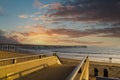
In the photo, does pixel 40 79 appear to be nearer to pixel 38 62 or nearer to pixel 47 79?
pixel 47 79

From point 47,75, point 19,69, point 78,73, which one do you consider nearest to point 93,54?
point 47,75

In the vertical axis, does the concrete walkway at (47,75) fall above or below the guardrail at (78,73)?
below

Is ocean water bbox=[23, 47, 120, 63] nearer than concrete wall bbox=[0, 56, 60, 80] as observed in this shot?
No

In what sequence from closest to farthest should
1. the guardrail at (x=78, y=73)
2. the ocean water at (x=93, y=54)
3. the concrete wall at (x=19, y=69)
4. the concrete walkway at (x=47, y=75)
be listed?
the guardrail at (x=78, y=73), the concrete wall at (x=19, y=69), the concrete walkway at (x=47, y=75), the ocean water at (x=93, y=54)

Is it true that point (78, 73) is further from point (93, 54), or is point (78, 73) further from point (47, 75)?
point (93, 54)

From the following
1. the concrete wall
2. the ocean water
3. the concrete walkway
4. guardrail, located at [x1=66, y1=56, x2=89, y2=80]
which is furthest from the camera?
the ocean water

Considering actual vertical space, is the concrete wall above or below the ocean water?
above

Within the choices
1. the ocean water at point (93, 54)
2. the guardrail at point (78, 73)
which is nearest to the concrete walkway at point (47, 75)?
the guardrail at point (78, 73)

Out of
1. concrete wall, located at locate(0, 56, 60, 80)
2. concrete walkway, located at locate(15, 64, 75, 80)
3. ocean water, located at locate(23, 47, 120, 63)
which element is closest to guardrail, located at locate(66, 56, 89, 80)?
concrete walkway, located at locate(15, 64, 75, 80)

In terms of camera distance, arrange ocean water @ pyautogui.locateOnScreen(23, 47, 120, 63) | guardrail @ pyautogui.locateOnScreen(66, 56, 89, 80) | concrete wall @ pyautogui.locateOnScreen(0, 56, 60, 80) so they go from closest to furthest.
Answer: guardrail @ pyautogui.locateOnScreen(66, 56, 89, 80)
concrete wall @ pyautogui.locateOnScreen(0, 56, 60, 80)
ocean water @ pyautogui.locateOnScreen(23, 47, 120, 63)

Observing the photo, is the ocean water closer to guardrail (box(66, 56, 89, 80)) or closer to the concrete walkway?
the concrete walkway

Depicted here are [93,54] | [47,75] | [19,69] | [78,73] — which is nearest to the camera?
[78,73]

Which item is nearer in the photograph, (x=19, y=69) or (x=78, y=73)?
(x=78, y=73)

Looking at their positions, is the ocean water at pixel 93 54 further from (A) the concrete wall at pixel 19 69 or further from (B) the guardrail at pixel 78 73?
(B) the guardrail at pixel 78 73
